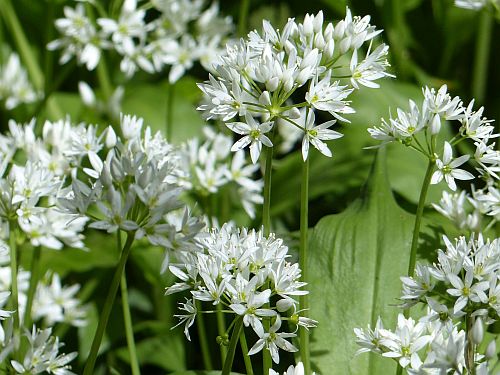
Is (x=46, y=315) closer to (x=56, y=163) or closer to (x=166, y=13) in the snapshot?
(x=56, y=163)

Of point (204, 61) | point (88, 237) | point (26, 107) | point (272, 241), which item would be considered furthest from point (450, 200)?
point (26, 107)

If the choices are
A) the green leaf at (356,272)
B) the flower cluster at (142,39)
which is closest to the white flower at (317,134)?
the green leaf at (356,272)

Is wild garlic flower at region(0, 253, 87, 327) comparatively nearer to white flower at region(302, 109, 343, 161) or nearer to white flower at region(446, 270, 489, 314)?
white flower at region(302, 109, 343, 161)

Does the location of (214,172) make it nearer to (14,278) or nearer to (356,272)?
(356,272)

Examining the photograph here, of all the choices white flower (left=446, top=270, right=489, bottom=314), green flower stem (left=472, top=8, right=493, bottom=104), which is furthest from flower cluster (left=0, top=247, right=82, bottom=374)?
green flower stem (left=472, top=8, right=493, bottom=104)

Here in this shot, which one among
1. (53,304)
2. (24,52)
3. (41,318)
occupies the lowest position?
(41,318)

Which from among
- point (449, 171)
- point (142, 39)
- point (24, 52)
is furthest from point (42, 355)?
point (24, 52)

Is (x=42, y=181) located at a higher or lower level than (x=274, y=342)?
higher
